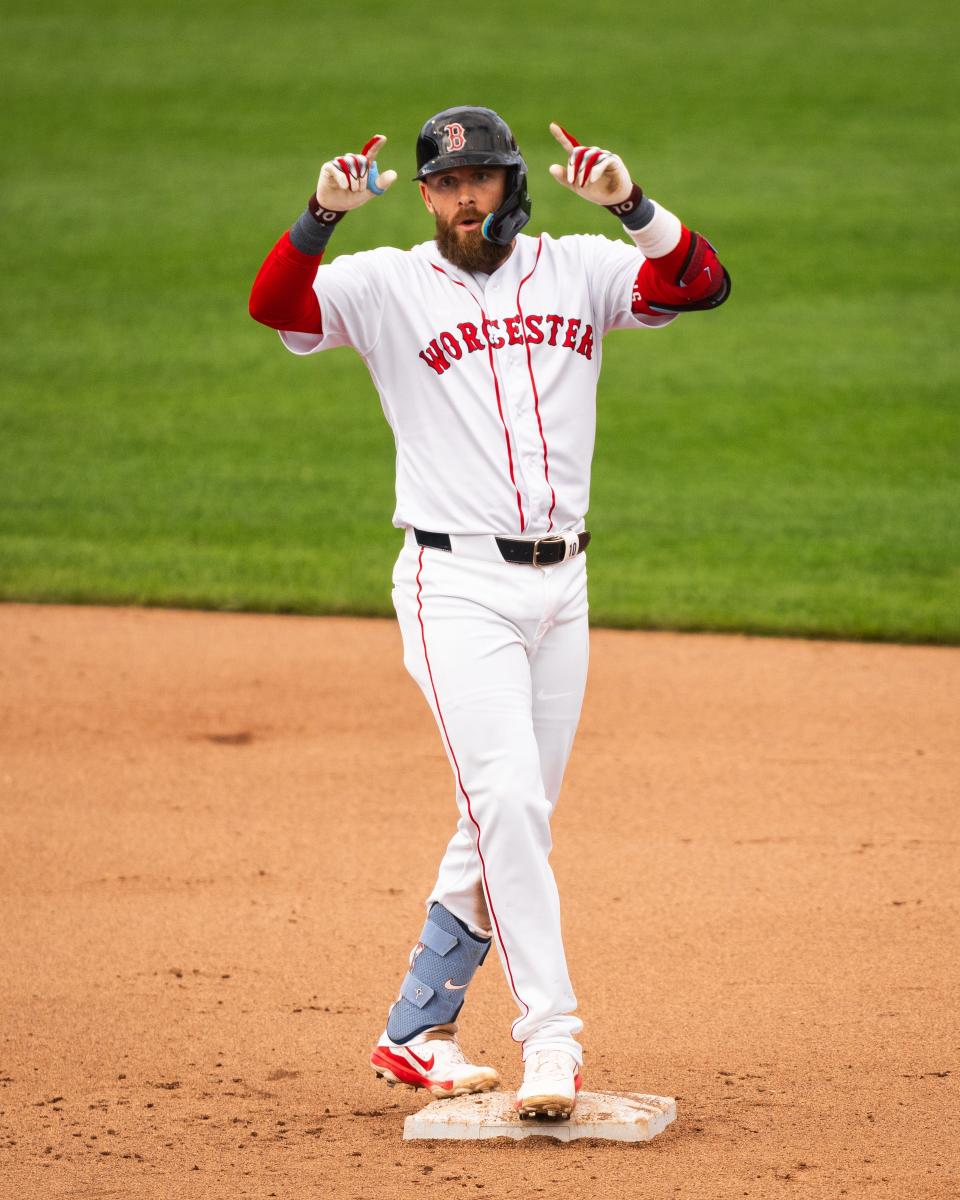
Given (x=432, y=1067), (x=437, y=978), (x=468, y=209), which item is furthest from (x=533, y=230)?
(x=432, y=1067)

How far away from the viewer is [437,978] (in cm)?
418

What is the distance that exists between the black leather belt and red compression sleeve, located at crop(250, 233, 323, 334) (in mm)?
566

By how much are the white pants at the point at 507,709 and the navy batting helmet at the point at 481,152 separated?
758mm

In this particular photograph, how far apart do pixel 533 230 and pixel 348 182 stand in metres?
11.8

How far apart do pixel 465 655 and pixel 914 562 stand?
20.6ft

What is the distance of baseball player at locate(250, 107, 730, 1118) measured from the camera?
3.87 m

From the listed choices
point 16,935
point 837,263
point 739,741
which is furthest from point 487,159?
point 837,263

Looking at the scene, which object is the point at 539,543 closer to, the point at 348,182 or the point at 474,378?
the point at 474,378

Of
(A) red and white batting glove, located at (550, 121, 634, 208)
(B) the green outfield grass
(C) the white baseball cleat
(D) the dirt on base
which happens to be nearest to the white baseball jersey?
(A) red and white batting glove, located at (550, 121, 634, 208)

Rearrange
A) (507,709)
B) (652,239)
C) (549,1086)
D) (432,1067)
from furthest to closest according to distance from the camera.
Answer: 1. (432,1067)
2. (652,239)
3. (507,709)
4. (549,1086)

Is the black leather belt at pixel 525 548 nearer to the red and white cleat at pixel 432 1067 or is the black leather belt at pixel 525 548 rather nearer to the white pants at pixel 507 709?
the white pants at pixel 507 709

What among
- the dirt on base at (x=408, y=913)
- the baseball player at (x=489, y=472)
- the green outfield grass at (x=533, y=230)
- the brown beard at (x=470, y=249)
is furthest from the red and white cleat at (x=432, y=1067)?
the green outfield grass at (x=533, y=230)

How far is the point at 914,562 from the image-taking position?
31.7ft

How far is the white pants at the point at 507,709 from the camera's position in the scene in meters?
3.85
